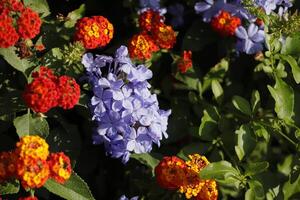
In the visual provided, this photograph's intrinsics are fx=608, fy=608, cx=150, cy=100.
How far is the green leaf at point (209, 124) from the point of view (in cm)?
307

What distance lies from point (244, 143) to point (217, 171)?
358 mm

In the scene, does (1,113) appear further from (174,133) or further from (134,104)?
(174,133)

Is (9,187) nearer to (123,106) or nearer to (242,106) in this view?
(123,106)

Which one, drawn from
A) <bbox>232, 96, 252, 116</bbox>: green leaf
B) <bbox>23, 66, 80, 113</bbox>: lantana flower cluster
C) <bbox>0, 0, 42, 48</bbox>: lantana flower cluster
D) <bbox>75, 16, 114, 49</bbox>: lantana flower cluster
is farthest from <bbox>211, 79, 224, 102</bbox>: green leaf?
<bbox>0, 0, 42, 48</bbox>: lantana flower cluster

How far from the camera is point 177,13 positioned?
11.9 ft

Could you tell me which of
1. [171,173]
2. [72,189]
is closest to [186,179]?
[171,173]

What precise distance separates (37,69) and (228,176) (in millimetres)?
971

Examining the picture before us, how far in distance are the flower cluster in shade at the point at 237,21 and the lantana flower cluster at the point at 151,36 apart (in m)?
0.35

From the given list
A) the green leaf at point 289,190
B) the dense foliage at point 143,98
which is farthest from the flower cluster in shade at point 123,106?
the green leaf at point 289,190

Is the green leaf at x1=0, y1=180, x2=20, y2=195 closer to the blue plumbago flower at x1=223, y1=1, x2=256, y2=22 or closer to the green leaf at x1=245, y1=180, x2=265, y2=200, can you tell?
the green leaf at x1=245, y1=180, x2=265, y2=200

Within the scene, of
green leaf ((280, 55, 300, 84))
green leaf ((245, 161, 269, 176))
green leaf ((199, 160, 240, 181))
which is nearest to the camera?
green leaf ((199, 160, 240, 181))

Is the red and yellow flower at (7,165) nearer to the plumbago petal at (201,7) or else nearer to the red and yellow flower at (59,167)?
the red and yellow flower at (59,167)

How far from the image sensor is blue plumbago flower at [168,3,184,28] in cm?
362

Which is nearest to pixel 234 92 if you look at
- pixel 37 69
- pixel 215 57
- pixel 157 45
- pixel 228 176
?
pixel 215 57
